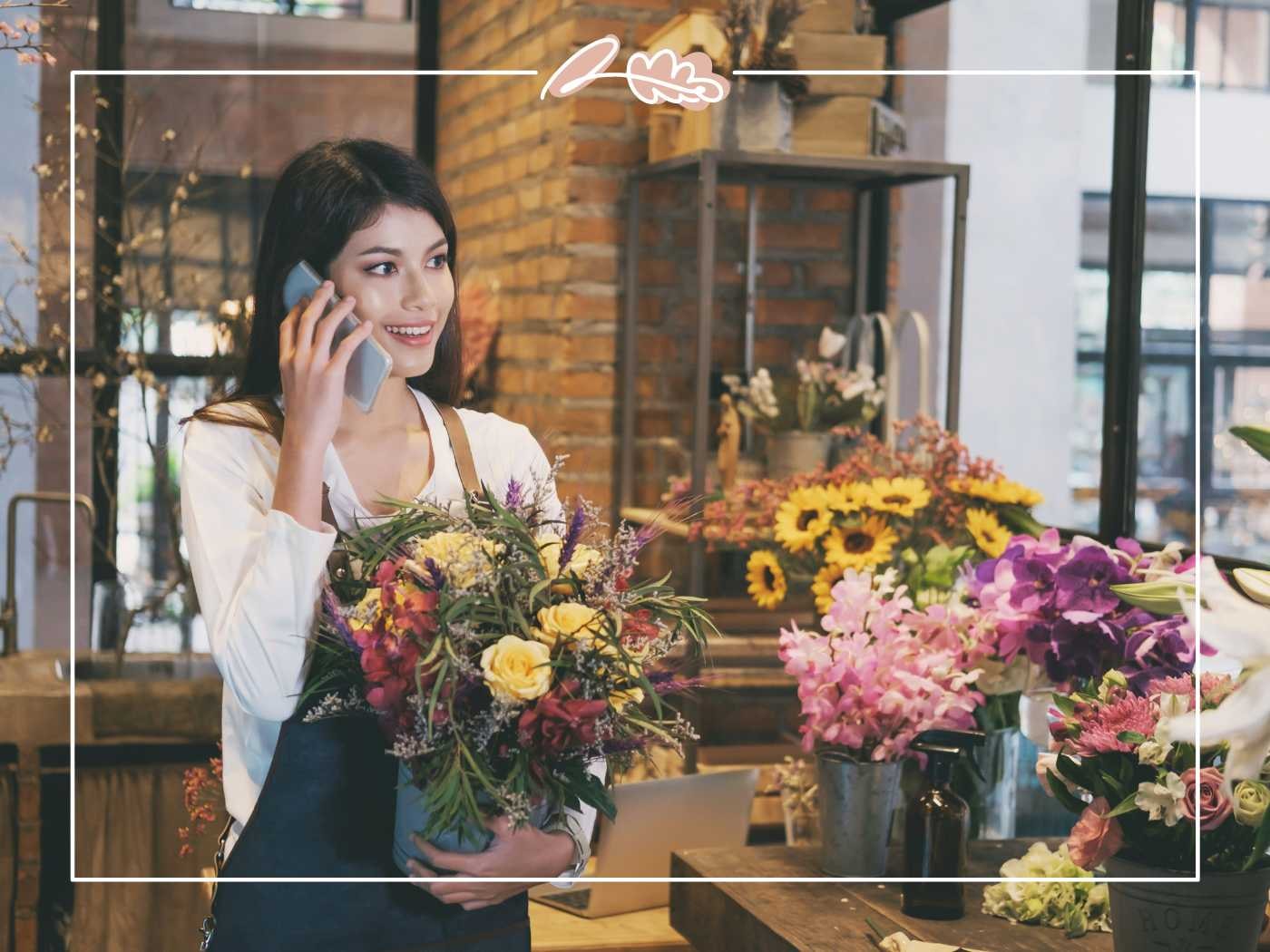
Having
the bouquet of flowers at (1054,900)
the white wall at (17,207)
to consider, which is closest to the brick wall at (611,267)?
the white wall at (17,207)

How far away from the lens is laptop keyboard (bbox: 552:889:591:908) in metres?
2.26

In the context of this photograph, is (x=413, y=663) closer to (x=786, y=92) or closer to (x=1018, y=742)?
(x=1018, y=742)

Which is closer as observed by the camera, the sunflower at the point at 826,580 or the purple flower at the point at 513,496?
the purple flower at the point at 513,496

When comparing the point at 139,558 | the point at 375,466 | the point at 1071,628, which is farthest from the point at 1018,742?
the point at 139,558

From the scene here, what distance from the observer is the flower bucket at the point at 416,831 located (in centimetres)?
139

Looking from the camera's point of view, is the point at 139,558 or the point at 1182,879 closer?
the point at 1182,879

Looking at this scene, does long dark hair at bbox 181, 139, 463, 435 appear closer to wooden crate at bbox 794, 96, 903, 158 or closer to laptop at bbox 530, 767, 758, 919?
laptop at bbox 530, 767, 758, 919

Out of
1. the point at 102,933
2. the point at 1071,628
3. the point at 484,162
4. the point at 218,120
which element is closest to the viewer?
the point at 1071,628

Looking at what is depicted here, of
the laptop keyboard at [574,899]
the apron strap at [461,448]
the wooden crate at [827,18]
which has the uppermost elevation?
the wooden crate at [827,18]

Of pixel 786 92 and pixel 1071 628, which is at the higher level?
pixel 786 92

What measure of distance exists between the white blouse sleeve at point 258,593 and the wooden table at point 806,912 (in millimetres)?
624

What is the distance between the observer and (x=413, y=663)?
1.32 metres

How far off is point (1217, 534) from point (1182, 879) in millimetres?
934

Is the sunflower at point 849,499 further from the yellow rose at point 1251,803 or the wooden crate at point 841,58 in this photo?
the wooden crate at point 841,58
